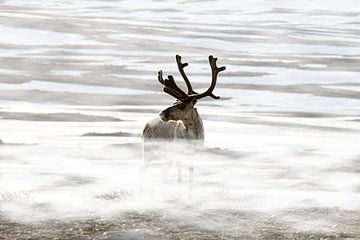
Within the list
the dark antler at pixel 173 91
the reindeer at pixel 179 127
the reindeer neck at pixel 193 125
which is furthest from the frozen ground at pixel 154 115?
the dark antler at pixel 173 91

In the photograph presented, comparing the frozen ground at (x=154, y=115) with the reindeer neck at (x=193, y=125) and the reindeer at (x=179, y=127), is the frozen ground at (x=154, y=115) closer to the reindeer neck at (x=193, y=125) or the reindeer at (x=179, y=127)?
the reindeer at (x=179, y=127)

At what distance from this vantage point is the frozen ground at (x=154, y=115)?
39.0 ft

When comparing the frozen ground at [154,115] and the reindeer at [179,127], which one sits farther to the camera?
the reindeer at [179,127]

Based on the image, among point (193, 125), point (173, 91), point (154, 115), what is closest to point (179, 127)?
point (193, 125)

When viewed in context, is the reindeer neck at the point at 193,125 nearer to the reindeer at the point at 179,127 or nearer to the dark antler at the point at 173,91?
the reindeer at the point at 179,127

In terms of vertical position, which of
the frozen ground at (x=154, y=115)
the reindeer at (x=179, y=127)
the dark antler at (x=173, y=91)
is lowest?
the frozen ground at (x=154, y=115)

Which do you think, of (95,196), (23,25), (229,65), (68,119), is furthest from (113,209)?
(23,25)

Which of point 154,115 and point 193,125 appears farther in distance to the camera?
point 154,115

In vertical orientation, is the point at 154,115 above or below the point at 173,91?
below

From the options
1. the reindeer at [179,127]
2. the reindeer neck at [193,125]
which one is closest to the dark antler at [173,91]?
the reindeer at [179,127]

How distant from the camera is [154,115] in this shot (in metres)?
32.8

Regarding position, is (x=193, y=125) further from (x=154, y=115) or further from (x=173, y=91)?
(x=154, y=115)

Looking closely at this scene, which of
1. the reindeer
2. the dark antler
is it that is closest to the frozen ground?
the reindeer

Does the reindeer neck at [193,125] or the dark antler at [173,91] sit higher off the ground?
the dark antler at [173,91]
